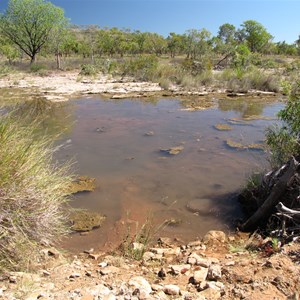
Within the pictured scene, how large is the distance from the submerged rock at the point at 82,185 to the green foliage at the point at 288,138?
10.4 ft

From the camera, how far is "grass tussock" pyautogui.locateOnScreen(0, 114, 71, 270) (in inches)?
104

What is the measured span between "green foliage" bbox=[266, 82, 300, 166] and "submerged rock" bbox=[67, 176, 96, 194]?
3.17m

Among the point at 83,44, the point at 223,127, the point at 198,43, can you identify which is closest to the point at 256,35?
the point at 198,43

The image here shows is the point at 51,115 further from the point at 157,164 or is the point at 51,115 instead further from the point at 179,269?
the point at 179,269

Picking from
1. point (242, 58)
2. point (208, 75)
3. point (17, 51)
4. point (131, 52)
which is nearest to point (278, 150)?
point (208, 75)

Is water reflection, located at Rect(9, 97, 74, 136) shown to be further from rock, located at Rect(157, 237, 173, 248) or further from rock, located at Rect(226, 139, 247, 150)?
rock, located at Rect(157, 237, 173, 248)

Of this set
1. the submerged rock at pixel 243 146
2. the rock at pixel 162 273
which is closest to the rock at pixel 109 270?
the rock at pixel 162 273

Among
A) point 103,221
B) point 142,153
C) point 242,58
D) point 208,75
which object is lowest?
point 103,221

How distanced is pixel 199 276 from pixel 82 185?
136 inches

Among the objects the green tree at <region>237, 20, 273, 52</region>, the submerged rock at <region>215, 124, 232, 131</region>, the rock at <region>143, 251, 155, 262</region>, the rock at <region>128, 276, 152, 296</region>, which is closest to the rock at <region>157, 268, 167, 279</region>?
the rock at <region>128, 276, 152, 296</region>

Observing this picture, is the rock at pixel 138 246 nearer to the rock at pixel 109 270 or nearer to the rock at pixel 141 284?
the rock at pixel 109 270

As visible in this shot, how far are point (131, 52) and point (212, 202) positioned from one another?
171ft

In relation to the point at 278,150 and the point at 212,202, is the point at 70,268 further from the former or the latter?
the point at 278,150

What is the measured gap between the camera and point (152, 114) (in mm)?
11898
